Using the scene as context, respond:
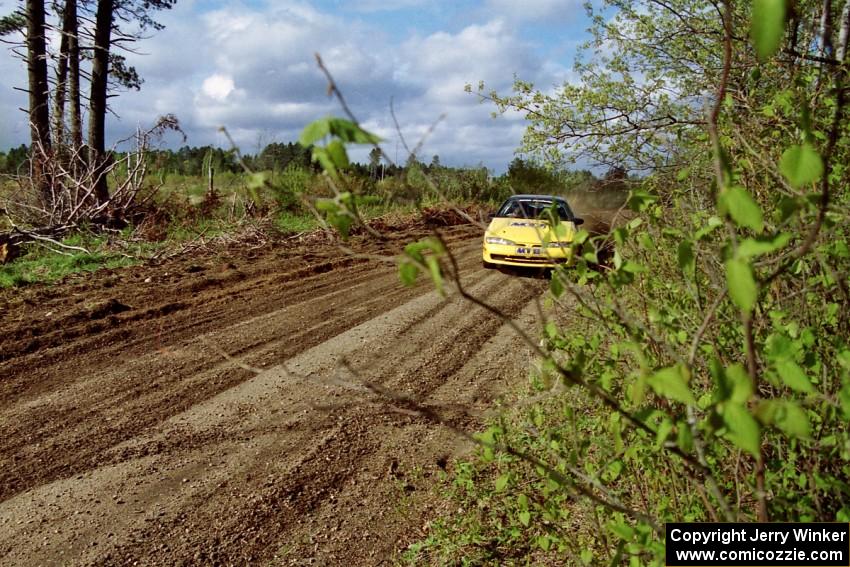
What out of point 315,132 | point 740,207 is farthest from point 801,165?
point 315,132

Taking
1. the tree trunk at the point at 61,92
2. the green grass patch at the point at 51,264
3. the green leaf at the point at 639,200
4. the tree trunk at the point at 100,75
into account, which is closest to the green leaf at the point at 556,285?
the green leaf at the point at 639,200

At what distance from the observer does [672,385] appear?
1188mm

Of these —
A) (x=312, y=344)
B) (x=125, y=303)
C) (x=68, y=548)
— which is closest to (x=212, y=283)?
(x=125, y=303)

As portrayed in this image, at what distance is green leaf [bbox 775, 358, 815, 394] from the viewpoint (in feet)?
3.99

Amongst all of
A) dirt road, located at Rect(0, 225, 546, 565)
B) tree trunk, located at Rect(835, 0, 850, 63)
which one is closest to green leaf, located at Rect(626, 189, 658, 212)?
dirt road, located at Rect(0, 225, 546, 565)

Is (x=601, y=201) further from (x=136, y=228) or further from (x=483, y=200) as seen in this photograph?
(x=483, y=200)

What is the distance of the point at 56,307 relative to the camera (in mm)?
7449

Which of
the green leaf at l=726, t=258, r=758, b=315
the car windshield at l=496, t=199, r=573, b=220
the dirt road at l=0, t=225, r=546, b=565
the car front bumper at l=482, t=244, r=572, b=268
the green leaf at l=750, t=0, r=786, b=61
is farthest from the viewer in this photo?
the car windshield at l=496, t=199, r=573, b=220

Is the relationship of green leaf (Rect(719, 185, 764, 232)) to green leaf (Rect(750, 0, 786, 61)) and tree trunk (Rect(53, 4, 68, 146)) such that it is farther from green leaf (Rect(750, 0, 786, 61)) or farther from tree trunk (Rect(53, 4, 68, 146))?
tree trunk (Rect(53, 4, 68, 146))

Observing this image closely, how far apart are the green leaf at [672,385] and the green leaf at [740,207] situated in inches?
12.7

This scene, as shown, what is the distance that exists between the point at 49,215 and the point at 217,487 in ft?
34.2

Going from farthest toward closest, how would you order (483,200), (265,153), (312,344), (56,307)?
(483,200) < (265,153) < (56,307) < (312,344)

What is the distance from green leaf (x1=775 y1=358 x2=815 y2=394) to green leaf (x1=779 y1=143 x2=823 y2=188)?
408 millimetres

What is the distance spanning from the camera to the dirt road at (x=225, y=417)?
349cm
